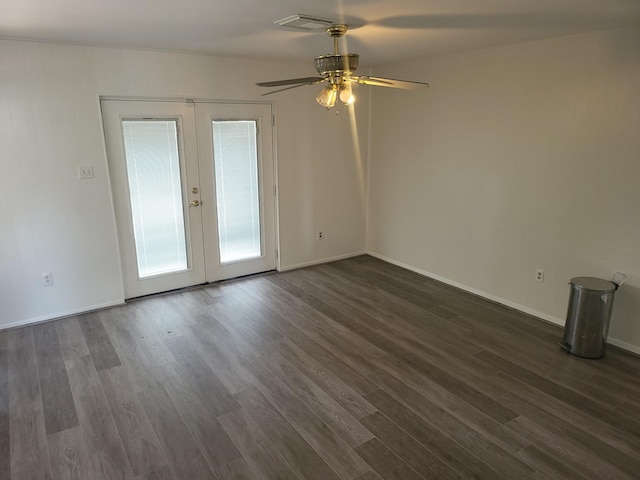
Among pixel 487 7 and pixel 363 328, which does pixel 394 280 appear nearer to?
pixel 363 328

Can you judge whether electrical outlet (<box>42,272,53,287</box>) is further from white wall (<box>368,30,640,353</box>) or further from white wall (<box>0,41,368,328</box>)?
white wall (<box>368,30,640,353</box>)

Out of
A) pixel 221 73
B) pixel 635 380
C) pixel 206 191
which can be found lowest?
pixel 635 380

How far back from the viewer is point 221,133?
4570 mm

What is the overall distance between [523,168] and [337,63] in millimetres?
2270

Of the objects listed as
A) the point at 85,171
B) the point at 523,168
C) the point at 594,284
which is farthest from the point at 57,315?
the point at 594,284

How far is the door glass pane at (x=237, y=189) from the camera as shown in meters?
4.62

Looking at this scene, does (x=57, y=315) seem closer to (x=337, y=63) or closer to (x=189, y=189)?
(x=189, y=189)

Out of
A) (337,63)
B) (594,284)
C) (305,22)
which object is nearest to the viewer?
(337,63)

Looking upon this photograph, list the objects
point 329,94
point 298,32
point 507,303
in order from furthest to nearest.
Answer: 1. point 507,303
2. point 298,32
3. point 329,94

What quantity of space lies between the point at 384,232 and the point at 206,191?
2378mm

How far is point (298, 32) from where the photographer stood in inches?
123

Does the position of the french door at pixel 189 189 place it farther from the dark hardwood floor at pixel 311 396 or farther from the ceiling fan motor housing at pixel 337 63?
the ceiling fan motor housing at pixel 337 63

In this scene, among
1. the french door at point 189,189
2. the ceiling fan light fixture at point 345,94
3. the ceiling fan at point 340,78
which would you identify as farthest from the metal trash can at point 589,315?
the french door at point 189,189

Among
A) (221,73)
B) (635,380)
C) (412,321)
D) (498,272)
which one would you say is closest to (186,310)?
(412,321)
